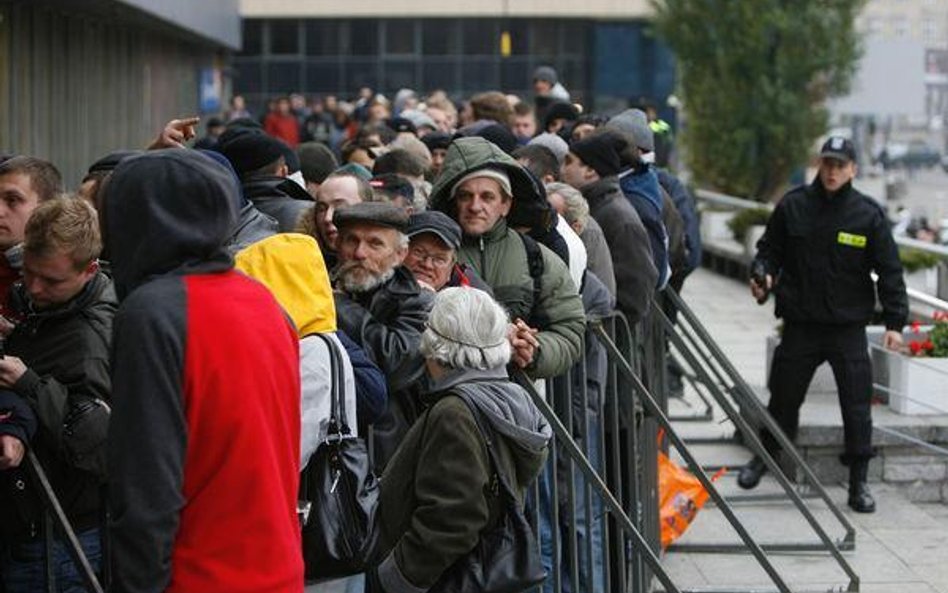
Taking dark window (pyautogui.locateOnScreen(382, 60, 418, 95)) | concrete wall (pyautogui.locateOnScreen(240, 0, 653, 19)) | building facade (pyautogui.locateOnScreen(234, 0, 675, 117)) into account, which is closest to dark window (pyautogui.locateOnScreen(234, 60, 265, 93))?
building facade (pyautogui.locateOnScreen(234, 0, 675, 117))

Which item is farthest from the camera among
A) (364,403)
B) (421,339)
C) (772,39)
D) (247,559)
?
(772,39)

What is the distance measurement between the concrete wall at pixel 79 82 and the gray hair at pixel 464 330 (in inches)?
381

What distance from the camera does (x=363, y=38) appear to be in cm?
5181

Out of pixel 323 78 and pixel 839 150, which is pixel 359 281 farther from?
pixel 323 78

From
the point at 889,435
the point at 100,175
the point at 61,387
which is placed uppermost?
the point at 100,175

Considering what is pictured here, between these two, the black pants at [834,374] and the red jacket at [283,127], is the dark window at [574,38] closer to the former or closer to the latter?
the red jacket at [283,127]

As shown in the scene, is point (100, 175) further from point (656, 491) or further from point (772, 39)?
point (772, 39)

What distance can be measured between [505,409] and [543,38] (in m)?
45.8

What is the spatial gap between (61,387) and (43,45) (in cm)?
1235

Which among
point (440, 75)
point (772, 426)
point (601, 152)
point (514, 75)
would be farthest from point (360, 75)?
point (601, 152)

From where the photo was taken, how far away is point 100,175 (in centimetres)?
674

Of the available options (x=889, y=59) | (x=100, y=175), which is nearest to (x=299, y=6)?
(x=889, y=59)

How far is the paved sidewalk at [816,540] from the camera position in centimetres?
938

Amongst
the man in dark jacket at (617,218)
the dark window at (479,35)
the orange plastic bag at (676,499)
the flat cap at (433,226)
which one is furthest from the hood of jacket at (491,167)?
the dark window at (479,35)
